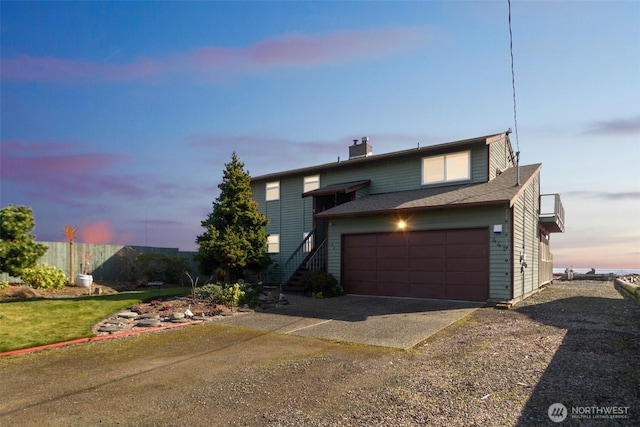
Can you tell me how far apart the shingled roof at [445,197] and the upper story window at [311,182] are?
3.80 meters

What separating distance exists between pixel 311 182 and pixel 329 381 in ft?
51.9

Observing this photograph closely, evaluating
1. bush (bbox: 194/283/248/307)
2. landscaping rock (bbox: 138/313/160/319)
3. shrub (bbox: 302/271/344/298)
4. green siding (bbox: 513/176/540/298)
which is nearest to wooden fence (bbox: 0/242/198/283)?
bush (bbox: 194/283/248/307)

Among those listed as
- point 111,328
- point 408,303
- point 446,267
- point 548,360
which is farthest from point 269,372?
point 446,267

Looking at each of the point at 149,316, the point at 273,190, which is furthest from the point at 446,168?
the point at 149,316

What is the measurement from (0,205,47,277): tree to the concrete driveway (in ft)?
39.1

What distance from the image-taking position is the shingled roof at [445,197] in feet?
41.6

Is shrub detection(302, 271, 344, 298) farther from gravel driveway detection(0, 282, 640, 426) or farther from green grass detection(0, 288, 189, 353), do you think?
gravel driveway detection(0, 282, 640, 426)

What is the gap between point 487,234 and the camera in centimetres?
1282

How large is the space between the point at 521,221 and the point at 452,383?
36.4 feet

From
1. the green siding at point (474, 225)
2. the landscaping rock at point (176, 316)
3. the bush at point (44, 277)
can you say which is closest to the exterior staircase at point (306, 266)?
the green siding at point (474, 225)

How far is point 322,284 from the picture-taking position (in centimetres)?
1480

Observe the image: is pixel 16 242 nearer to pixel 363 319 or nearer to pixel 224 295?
pixel 224 295

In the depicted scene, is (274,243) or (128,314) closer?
(128,314)

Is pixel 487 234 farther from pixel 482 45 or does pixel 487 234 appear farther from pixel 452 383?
pixel 452 383
